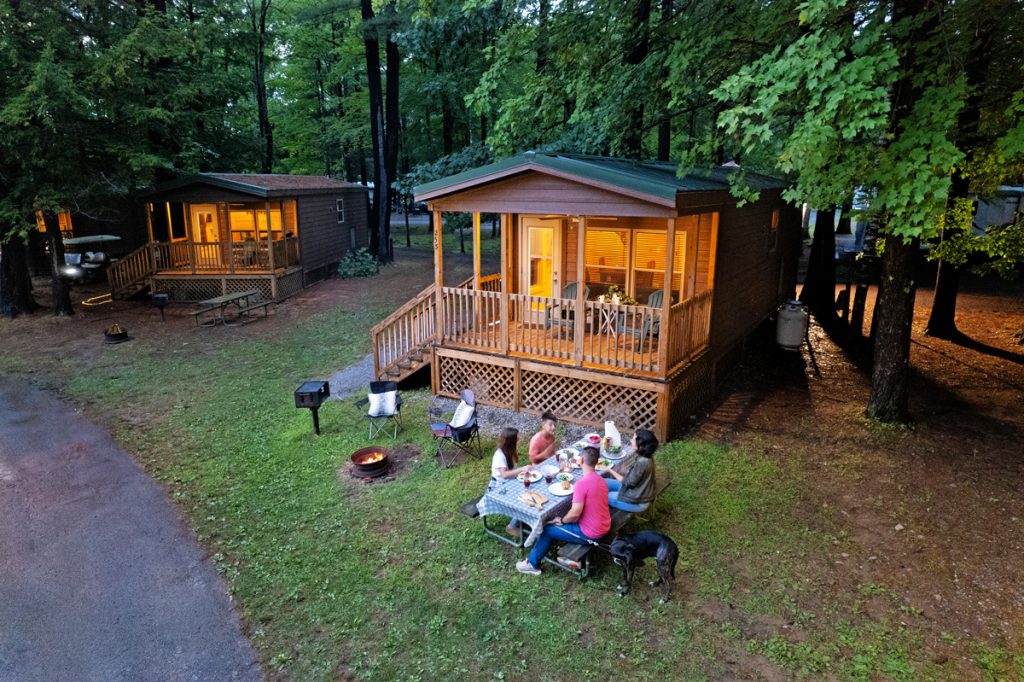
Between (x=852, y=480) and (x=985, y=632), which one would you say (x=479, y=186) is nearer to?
(x=852, y=480)

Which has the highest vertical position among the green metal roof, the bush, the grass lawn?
the green metal roof

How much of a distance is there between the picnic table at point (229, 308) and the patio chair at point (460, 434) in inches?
418

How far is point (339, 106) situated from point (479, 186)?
30887 millimetres

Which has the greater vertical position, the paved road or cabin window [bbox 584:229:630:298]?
cabin window [bbox 584:229:630:298]

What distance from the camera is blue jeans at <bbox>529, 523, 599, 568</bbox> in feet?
20.5

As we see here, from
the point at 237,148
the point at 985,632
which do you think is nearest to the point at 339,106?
the point at 237,148

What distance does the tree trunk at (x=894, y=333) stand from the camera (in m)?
9.34

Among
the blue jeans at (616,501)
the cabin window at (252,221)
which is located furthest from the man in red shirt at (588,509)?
the cabin window at (252,221)

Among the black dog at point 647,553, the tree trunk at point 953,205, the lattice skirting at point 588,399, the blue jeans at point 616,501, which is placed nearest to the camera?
the black dog at point 647,553

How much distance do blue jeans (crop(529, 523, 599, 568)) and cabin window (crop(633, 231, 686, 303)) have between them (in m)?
6.43

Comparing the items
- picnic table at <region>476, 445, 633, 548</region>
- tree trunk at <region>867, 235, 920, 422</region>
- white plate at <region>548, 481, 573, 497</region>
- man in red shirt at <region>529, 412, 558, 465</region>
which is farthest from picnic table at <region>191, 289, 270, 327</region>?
tree trunk at <region>867, 235, 920, 422</region>

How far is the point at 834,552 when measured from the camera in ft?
21.7

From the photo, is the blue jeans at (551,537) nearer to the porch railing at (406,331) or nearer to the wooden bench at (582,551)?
the wooden bench at (582,551)

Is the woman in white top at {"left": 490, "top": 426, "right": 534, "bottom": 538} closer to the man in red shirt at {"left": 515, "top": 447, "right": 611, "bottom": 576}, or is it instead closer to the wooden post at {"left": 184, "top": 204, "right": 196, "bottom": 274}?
the man in red shirt at {"left": 515, "top": 447, "right": 611, "bottom": 576}
